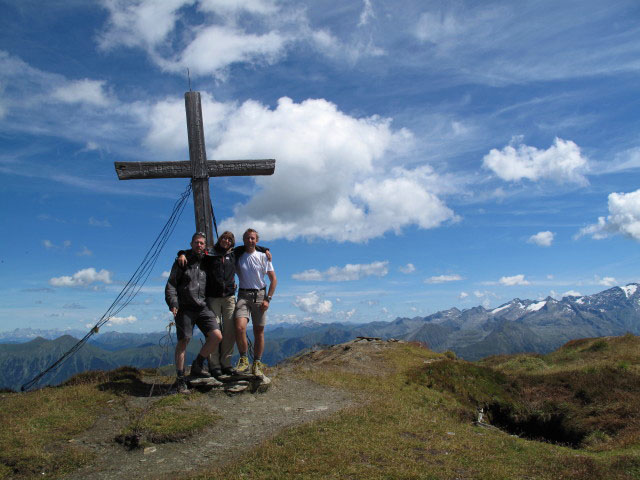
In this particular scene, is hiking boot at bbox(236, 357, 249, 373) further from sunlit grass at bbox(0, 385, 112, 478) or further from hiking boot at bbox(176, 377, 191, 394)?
sunlit grass at bbox(0, 385, 112, 478)

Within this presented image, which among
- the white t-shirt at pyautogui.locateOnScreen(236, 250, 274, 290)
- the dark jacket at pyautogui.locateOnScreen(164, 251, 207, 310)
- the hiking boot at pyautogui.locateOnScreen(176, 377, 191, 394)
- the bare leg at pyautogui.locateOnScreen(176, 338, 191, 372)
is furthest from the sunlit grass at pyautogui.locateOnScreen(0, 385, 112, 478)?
the white t-shirt at pyautogui.locateOnScreen(236, 250, 274, 290)

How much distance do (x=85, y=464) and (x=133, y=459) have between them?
81cm

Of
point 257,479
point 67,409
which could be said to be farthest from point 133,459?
point 67,409

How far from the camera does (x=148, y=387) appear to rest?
39.5 ft

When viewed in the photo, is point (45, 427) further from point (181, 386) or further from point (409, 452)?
point (409, 452)

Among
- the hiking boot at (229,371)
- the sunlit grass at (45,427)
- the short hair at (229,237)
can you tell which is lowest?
the sunlit grass at (45,427)

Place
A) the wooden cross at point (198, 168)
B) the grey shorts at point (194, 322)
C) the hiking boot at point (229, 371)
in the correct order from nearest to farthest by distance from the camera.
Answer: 1. the grey shorts at point (194, 322)
2. the hiking boot at point (229, 371)
3. the wooden cross at point (198, 168)

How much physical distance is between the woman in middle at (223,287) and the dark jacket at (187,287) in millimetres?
348

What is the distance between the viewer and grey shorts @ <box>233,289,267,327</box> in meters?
11.5

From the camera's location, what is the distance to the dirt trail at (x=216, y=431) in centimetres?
723

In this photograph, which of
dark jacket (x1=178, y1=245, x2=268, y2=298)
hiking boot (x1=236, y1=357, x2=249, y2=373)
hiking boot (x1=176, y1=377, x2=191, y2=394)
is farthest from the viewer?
hiking boot (x1=236, y1=357, x2=249, y2=373)

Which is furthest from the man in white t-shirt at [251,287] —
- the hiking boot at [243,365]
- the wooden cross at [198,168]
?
the wooden cross at [198,168]

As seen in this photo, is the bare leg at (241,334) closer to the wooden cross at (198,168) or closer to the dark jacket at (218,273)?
the dark jacket at (218,273)

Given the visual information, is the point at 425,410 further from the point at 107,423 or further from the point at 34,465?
the point at 34,465
